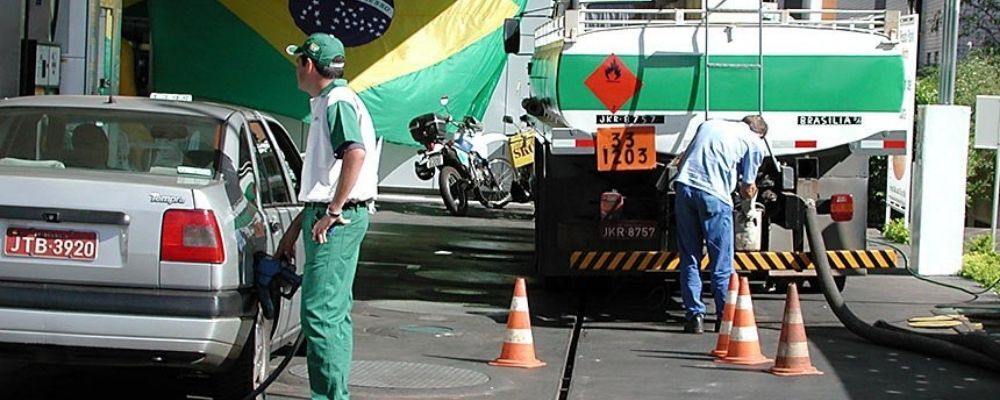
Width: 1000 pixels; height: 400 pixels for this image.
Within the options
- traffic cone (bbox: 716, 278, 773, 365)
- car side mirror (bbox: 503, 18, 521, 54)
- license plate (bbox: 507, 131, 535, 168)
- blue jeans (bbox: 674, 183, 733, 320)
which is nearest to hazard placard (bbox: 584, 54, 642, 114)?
blue jeans (bbox: 674, 183, 733, 320)

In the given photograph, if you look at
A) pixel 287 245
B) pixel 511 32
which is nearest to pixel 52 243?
pixel 287 245

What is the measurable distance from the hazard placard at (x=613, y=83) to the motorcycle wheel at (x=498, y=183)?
1119 centimetres

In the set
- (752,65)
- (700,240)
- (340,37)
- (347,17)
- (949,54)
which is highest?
(347,17)

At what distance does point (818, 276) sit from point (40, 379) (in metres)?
6.04

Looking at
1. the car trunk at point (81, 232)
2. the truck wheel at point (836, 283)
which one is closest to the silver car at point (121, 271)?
the car trunk at point (81, 232)

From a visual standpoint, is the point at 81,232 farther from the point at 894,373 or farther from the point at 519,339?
the point at 894,373

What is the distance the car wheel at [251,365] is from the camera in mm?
7441

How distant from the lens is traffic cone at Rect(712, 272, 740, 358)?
10484mm

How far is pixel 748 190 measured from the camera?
38.0ft

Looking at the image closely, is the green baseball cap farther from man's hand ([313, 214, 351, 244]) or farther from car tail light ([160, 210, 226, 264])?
car tail light ([160, 210, 226, 264])

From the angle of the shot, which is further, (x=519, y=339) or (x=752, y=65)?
(x=752, y=65)

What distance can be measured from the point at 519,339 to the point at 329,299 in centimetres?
297

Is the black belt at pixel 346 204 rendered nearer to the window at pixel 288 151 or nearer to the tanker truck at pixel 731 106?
the window at pixel 288 151

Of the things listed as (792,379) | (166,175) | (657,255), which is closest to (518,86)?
(657,255)
